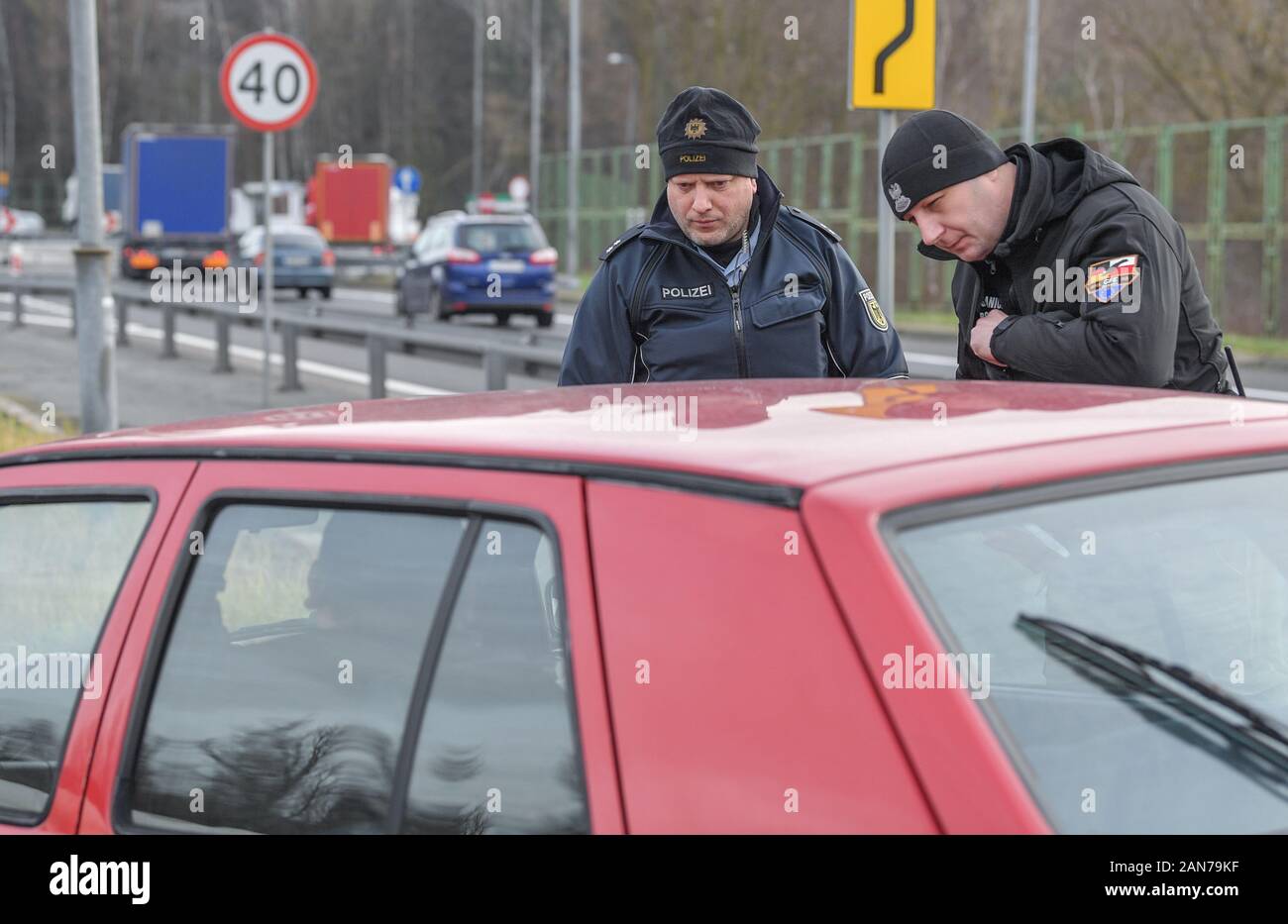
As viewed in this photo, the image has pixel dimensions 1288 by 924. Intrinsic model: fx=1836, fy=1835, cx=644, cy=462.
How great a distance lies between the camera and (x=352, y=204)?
2085 inches

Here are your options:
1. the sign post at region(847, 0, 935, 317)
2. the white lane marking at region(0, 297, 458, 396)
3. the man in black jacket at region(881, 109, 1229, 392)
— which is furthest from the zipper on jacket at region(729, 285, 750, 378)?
the white lane marking at region(0, 297, 458, 396)

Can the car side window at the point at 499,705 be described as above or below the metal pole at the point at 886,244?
below

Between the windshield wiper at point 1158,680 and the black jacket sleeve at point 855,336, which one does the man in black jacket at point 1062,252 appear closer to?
the black jacket sleeve at point 855,336

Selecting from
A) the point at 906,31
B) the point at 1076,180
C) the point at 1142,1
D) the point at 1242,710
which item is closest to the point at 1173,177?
the point at 1142,1

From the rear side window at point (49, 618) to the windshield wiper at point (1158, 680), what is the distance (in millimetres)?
1278

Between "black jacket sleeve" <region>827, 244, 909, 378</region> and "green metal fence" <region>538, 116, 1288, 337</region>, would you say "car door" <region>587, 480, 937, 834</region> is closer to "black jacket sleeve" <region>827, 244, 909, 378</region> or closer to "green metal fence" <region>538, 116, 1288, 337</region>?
"black jacket sleeve" <region>827, 244, 909, 378</region>

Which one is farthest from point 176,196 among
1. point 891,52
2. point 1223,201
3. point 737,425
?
point 737,425

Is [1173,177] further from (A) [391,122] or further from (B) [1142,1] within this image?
(A) [391,122]

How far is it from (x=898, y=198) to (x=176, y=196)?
121ft

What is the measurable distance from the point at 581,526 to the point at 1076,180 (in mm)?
2177

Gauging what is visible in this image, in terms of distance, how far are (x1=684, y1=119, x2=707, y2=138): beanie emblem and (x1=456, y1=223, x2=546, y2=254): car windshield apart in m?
22.1

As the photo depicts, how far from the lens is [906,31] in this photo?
7.78 m

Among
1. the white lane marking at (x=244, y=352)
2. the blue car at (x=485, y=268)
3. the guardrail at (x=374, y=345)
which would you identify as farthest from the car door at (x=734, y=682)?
the blue car at (x=485, y=268)

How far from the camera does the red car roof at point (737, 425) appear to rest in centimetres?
201
